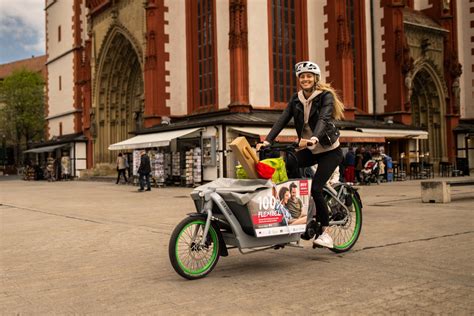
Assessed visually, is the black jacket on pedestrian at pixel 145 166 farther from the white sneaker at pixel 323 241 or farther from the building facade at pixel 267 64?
the white sneaker at pixel 323 241

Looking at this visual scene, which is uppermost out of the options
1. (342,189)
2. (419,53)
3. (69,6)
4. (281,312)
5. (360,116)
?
(69,6)

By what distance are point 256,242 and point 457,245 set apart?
2781 mm

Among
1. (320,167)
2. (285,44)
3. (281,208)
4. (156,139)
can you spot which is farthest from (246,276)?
(285,44)

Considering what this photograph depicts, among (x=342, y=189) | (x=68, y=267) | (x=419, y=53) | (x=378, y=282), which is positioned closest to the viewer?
(x=378, y=282)

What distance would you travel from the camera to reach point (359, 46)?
109 ft

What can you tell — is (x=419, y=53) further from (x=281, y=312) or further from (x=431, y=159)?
(x=281, y=312)

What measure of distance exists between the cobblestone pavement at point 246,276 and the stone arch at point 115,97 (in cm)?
3104

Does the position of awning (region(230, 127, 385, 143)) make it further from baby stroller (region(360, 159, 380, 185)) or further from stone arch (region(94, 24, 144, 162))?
stone arch (region(94, 24, 144, 162))

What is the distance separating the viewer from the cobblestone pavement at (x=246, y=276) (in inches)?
168

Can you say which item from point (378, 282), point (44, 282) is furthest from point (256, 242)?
point (44, 282)

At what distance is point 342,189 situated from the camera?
22.0 feet

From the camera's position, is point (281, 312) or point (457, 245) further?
point (457, 245)

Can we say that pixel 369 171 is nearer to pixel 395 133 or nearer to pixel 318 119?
pixel 395 133

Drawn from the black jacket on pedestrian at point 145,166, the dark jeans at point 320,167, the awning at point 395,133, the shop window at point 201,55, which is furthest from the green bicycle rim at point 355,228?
the shop window at point 201,55
